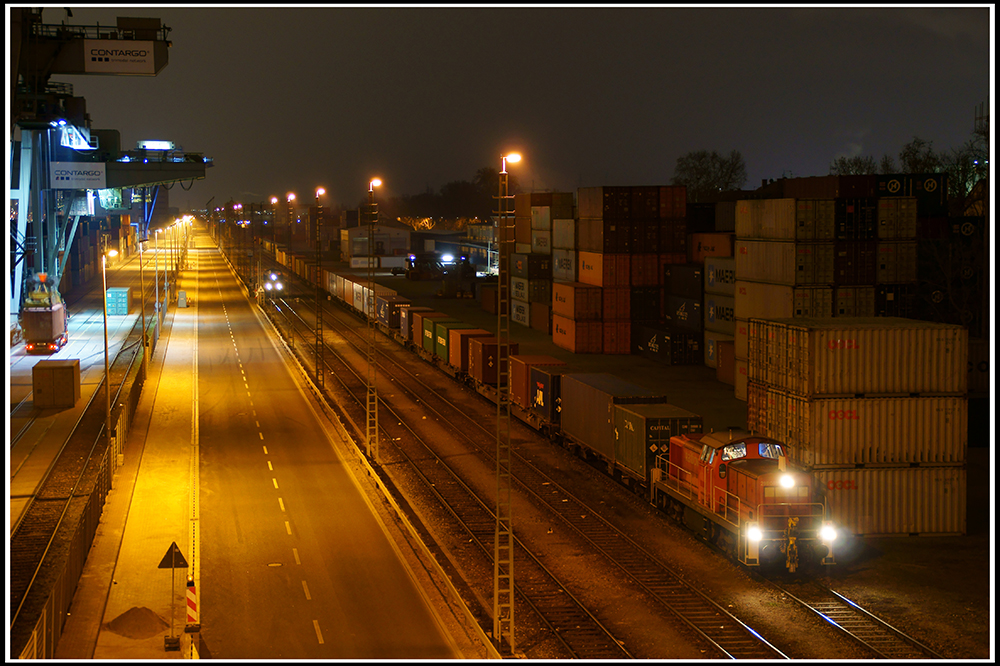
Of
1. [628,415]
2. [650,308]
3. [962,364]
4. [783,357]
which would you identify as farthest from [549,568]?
[650,308]

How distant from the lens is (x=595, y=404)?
100ft

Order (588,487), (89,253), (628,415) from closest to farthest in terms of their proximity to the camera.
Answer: (628,415)
(588,487)
(89,253)

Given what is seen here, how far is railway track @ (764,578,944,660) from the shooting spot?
17.9 meters

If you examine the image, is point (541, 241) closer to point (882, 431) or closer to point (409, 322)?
point (409, 322)

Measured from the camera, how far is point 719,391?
44781 mm

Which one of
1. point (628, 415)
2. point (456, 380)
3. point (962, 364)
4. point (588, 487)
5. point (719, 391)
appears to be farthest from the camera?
point (456, 380)

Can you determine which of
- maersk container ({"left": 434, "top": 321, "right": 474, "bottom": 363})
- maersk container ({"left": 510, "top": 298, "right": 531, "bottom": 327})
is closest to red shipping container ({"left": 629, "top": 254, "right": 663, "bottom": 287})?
maersk container ({"left": 434, "top": 321, "right": 474, "bottom": 363})

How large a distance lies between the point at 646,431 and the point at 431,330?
29927 millimetres

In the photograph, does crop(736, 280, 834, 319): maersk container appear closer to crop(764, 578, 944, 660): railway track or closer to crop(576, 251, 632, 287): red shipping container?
crop(576, 251, 632, 287): red shipping container

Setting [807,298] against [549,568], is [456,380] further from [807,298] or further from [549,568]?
[549,568]

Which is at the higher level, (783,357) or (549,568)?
(783,357)

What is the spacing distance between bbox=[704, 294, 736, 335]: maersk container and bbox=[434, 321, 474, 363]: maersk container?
41.5ft

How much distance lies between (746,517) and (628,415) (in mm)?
6513

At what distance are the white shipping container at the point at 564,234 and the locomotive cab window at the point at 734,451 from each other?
41.0 metres
